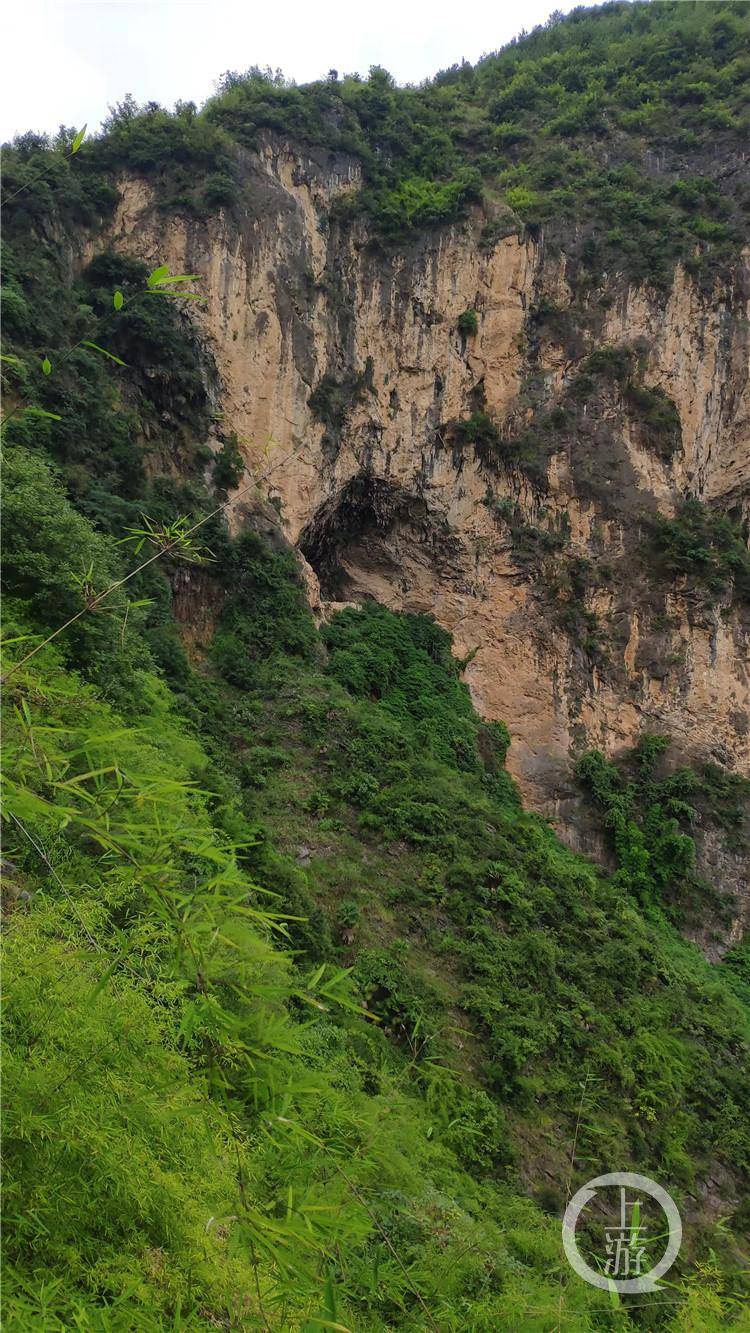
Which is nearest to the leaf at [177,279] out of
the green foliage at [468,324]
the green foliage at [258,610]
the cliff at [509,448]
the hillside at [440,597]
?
the hillside at [440,597]

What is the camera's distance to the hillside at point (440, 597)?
552 cm

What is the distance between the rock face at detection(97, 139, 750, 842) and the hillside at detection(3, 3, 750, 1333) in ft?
0.27

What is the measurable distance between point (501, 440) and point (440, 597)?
419 cm

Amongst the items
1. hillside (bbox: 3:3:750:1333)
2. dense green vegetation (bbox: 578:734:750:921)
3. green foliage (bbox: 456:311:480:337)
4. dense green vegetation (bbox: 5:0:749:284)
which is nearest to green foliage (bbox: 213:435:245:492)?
hillside (bbox: 3:3:750:1333)

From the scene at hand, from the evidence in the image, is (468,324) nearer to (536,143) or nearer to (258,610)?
(536,143)

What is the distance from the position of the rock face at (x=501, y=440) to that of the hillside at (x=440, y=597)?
82mm

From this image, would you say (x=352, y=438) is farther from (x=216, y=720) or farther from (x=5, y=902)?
(x=5, y=902)

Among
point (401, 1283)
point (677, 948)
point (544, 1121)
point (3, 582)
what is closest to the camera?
point (401, 1283)

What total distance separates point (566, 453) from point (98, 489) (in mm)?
11179

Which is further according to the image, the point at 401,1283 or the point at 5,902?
the point at 5,902

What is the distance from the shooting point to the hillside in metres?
5.52

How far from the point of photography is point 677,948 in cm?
1358

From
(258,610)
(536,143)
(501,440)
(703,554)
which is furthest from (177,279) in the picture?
(536,143)

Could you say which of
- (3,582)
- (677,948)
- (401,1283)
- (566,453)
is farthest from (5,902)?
(566,453)
